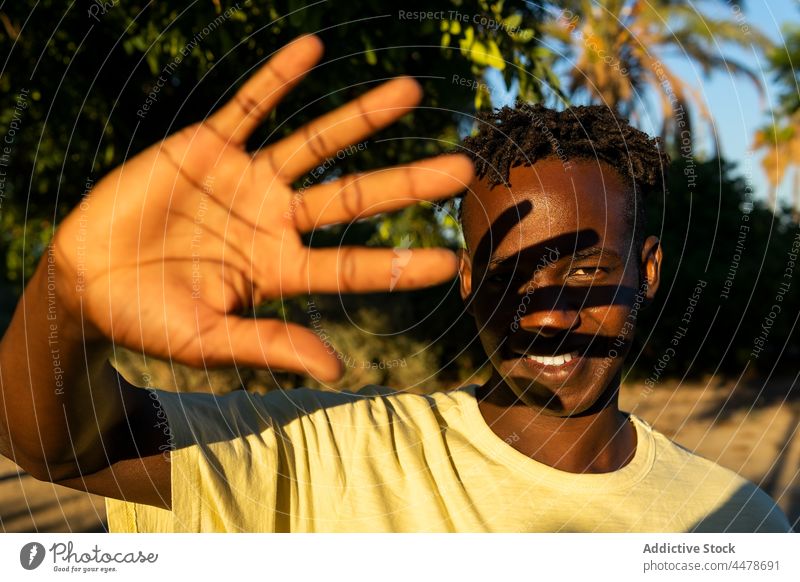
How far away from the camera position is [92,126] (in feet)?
10.2

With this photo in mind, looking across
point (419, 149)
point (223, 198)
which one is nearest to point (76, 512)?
point (419, 149)

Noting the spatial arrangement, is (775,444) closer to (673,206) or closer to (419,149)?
(673,206)

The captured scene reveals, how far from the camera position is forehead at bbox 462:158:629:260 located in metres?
Answer: 1.42

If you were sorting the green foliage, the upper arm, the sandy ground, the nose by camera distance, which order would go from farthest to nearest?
the sandy ground < the green foliage < the nose < the upper arm

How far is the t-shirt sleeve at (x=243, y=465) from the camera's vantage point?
4.04ft

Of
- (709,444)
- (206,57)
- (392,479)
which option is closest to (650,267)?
(392,479)

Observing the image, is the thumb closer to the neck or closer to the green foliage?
the neck

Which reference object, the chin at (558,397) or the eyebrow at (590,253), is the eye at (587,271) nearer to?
the eyebrow at (590,253)

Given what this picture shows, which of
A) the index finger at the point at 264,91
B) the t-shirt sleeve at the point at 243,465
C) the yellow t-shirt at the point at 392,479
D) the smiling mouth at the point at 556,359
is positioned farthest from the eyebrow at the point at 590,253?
the index finger at the point at 264,91

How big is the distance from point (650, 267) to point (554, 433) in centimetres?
37

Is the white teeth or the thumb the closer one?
the thumb

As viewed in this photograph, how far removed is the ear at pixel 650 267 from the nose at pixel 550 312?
228mm

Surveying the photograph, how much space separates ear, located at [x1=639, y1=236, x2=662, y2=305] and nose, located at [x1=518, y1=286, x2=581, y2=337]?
0.23 m

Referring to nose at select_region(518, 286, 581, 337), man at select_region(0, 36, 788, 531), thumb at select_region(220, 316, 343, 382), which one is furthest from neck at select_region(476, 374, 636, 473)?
thumb at select_region(220, 316, 343, 382)
